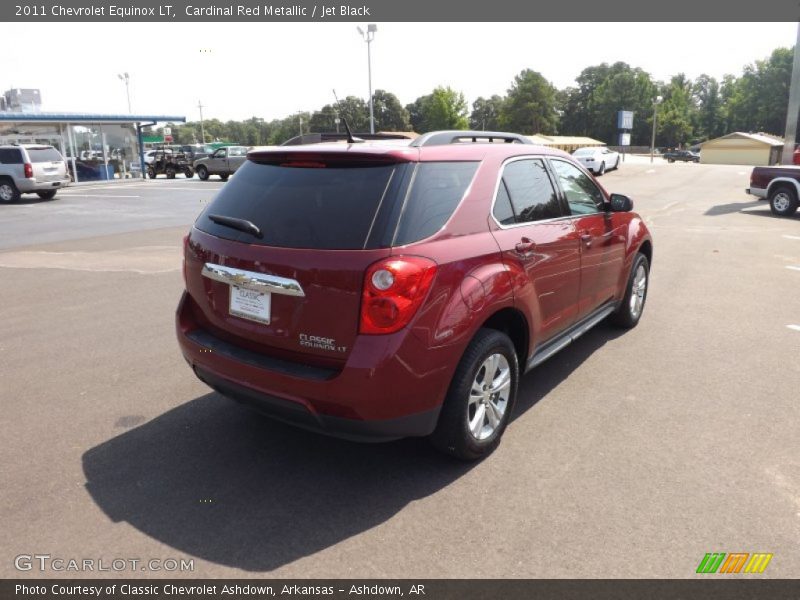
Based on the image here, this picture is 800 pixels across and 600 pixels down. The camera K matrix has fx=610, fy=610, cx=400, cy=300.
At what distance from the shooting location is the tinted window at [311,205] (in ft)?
9.86

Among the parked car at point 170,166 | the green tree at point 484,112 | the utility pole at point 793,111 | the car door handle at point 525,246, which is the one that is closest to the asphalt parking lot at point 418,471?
the car door handle at point 525,246

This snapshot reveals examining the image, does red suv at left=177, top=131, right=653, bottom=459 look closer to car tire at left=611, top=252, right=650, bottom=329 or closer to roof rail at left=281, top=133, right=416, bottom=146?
roof rail at left=281, top=133, right=416, bottom=146

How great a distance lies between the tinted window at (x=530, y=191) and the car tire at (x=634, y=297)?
177 cm

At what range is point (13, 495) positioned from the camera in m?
3.14

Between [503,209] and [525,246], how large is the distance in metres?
0.26

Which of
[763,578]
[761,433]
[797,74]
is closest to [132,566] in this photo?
[763,578]

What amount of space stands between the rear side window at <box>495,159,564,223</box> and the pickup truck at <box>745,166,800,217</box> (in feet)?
48.9

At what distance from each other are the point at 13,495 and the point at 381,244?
2299mm

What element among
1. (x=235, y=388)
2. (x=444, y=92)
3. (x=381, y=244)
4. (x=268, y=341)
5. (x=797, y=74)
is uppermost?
(x=444, y=92)

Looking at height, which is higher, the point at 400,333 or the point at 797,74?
the point at 797,74

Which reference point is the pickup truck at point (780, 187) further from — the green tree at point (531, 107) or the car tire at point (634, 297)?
the green tree at point (531, 107)

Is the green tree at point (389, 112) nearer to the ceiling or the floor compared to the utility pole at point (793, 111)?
nearer to the ceiling

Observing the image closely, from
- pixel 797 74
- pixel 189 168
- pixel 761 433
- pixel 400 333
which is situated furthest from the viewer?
pixel 189 168

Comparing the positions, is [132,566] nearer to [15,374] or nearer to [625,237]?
[15,374]
